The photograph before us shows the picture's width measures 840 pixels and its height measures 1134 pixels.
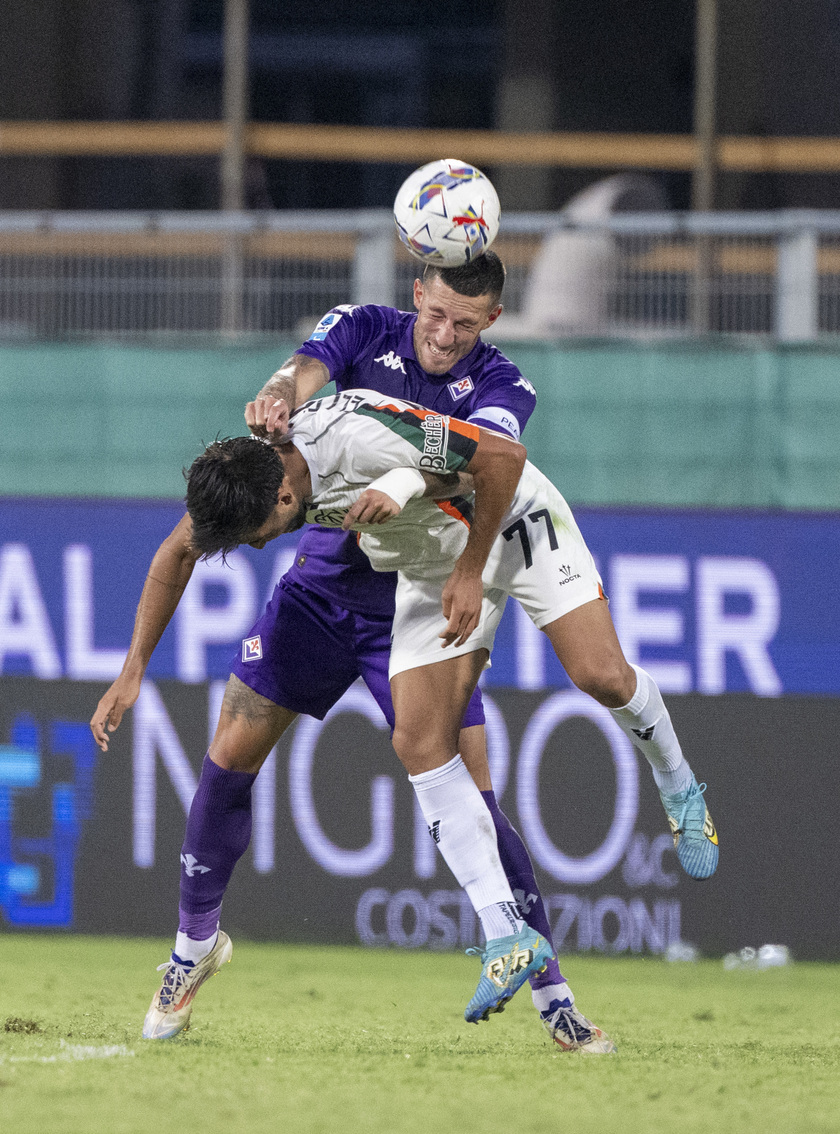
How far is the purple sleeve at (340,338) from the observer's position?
482 centimetres

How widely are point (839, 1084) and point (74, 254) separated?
614 centimetres

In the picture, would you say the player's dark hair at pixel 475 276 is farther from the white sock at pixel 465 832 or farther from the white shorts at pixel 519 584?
the white sock at pixel 465 832

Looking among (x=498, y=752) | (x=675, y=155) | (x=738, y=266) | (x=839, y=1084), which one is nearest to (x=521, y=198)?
(x=675, y=155)

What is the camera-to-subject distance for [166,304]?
8734 mm

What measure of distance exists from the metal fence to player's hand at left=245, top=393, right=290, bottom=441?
404 cm

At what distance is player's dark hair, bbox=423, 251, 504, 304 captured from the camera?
477cm

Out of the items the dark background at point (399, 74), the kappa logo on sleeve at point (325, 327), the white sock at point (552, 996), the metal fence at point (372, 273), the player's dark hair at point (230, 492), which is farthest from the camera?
the dark background at point (399, 74)

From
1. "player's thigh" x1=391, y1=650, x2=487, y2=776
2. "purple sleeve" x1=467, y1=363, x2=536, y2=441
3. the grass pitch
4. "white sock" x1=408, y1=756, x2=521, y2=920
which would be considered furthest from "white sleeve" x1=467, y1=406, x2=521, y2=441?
the grass pitch

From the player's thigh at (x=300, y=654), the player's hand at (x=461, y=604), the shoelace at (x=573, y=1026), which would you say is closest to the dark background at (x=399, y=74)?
the player's thigh at (x=300, y=654)

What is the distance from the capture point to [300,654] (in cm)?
504

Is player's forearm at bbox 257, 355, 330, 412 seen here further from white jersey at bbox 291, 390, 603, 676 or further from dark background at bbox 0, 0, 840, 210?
dark background at bbox 0, 0, 840, 210

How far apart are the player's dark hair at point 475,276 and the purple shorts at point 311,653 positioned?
107 cm

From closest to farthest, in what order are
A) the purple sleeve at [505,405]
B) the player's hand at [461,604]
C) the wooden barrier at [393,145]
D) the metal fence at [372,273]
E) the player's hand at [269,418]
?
the player's hand at [269,418]
the player's hand at [461,604]
the purple sleeve at [505,405]
the metal fence at [372,273]
the wooden barrier at [393,145]

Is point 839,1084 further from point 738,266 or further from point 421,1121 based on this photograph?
point 738,266
